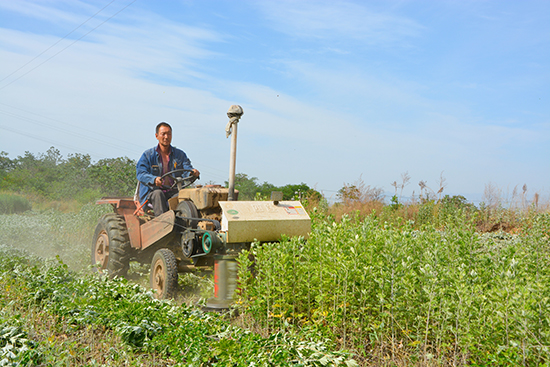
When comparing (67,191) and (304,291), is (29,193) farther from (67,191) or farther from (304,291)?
(304,291)

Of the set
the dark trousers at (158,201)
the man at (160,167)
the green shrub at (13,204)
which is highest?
the man at (160,167)

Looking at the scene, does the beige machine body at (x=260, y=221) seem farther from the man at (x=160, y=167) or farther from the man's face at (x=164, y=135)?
the man's face at (x=164, y=135)

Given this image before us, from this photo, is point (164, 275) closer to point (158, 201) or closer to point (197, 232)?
point (197, 232)

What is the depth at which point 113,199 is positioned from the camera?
6.76 meters

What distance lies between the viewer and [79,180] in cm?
1877

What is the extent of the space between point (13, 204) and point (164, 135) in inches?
637

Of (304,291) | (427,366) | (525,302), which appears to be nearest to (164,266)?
(304,291)

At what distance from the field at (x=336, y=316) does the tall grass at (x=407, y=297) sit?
0.01 m

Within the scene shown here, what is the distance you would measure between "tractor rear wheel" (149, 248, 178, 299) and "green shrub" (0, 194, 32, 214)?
16.5 m

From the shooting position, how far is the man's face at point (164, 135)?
6496 millimetres

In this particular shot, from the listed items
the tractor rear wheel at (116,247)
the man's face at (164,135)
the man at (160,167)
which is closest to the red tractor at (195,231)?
the tractor rear wheel at (116,247)

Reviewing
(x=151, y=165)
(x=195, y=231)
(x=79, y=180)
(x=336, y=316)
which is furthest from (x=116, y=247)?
(x=79, y=180)

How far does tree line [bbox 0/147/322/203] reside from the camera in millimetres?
14750

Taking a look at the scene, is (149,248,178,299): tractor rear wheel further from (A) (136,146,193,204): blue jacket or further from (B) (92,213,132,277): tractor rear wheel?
(A) (136,146,193,204): blue jacket
